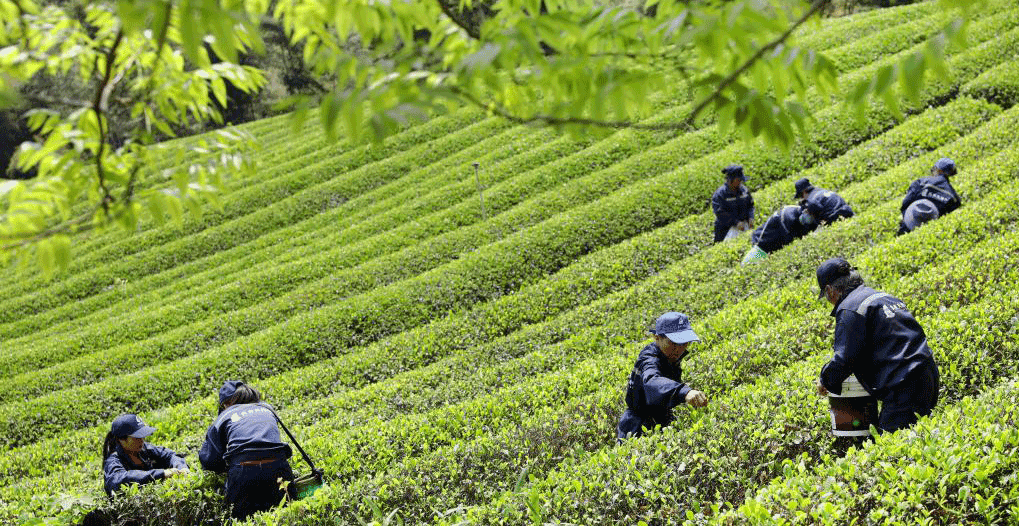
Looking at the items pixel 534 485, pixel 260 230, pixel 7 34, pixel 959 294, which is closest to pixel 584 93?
pixel 7 34

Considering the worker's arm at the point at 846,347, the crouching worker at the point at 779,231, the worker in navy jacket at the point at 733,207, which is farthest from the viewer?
the worker in navy jacket at the point at 733,207

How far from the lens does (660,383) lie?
6.11 metres

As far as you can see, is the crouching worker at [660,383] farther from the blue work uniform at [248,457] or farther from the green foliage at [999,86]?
the green foliage at [999,86]

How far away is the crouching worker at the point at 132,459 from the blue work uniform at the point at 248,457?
1.13 metres

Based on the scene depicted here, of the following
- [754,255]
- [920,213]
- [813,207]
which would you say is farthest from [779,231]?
[920,213]

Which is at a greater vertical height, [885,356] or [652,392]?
[885,356]

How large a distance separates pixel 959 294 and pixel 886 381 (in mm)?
3565

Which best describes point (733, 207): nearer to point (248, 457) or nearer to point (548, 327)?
point (548, 327)

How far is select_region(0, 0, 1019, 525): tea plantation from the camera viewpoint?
528 centimetres

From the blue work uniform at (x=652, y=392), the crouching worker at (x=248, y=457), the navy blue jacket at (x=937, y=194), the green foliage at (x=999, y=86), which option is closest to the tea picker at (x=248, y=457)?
the crouching worker at (x=248, y=457)

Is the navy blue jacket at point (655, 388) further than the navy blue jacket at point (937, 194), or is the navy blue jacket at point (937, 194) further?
the navy blue jacket at point (937, 194)

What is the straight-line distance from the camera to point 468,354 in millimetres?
12133

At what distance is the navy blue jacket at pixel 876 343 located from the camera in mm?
5367

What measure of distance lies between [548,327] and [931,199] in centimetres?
674
